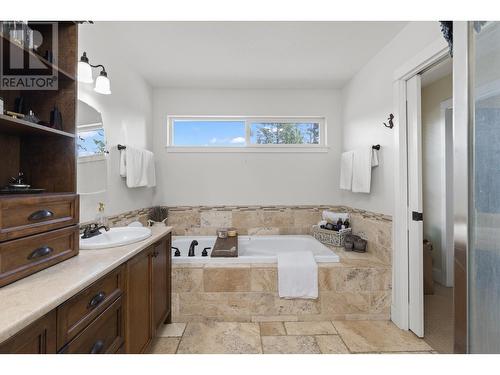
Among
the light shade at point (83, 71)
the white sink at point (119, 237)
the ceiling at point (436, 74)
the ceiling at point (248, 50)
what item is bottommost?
the white sink at point (119, 237)

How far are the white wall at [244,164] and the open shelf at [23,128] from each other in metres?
2.04

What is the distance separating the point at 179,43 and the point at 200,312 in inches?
95.9

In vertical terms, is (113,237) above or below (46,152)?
below

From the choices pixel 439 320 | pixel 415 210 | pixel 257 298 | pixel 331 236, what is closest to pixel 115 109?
pixel 257 298

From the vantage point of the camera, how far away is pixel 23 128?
105 centimetres

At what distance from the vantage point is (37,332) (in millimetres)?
742

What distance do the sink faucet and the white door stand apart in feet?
7.90

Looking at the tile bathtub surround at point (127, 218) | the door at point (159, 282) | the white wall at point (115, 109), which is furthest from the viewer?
the tile bathtub surround at point (127, 218)

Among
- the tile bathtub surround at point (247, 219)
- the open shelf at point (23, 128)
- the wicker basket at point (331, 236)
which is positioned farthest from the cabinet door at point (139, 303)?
the wicker basket at point (331, 236)

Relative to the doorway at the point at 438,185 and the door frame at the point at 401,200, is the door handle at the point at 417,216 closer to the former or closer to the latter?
the door frame at the point at 401,200

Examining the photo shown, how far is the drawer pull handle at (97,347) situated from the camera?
103 cm

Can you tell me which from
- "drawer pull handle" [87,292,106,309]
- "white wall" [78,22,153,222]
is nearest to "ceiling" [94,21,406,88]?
"white wall" [78,22,153,222]
